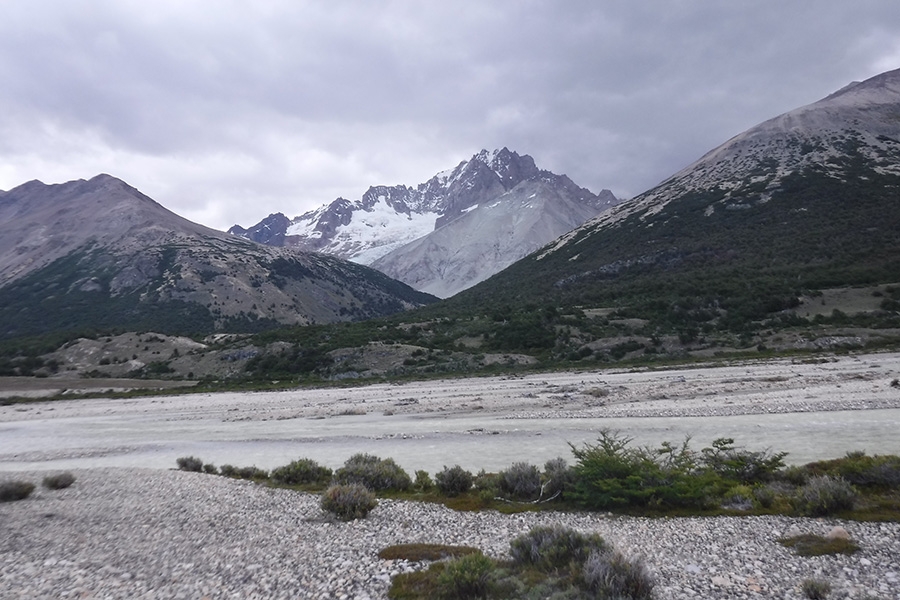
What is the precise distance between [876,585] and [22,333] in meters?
164

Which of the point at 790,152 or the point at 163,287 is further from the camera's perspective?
the point at 163,287

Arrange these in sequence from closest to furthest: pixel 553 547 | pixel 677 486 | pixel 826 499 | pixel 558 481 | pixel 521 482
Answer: pixel 553 547 → pixel 826 499 → pixel 677 486 → pixel 558 481 → pixel 521 482

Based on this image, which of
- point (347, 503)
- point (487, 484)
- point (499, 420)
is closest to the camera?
point (347, 503)

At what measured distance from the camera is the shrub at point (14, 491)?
14.3m

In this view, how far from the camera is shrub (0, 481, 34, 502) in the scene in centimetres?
1430

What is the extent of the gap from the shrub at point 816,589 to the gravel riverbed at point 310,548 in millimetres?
89

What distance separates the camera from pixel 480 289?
127062 millimetres

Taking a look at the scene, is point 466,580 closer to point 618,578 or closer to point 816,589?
point 618,578

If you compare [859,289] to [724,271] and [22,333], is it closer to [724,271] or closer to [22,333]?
[724,271]

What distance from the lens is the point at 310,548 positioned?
383 inches

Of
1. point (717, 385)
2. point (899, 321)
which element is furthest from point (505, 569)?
point (899, 321)

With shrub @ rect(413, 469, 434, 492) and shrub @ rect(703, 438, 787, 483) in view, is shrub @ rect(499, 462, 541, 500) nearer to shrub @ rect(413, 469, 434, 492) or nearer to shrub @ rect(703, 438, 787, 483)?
shrub @ rect(413, 469, 434, 492)

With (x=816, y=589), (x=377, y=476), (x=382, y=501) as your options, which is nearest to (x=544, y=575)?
(x=816, y=589)

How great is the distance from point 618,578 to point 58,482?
57.2 ft
